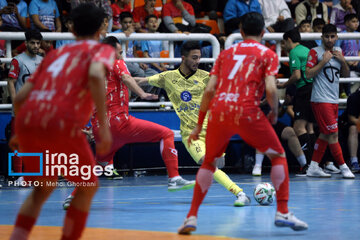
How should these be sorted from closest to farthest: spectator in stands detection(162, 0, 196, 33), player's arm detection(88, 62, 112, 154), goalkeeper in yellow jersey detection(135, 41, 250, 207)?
player's arm detection(88, 62, 112, 154)
goalkeeper in yellow jersey detection(135, 41, 250, 207)
spectator in stands detection(162, 0, 196, 33)

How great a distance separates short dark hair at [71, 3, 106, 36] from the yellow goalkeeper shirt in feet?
13.7

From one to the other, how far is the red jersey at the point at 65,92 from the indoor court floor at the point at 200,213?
5.16ft

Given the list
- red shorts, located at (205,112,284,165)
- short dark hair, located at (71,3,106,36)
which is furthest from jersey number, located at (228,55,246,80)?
short dark hair, located at (71,3,106,36)

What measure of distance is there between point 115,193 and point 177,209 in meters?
2.10

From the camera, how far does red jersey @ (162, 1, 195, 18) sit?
45.9 ft

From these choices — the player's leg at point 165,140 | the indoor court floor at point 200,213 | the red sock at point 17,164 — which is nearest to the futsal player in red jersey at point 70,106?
the indoor court floor at point 200,213

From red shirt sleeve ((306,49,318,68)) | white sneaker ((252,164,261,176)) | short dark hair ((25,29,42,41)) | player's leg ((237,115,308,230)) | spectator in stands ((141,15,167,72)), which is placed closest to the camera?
player's leg ((237,115,308,230))

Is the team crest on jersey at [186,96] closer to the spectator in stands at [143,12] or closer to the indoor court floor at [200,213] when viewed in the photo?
the indoor court floor at [200,213]

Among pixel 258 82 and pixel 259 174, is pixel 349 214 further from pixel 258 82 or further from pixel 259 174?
pixel 259 174

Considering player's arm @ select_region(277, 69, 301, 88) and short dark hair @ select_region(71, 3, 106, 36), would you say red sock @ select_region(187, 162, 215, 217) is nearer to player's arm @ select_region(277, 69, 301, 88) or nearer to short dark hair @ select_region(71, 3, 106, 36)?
short dark hair @ select_region(71, 3, 106, 36)

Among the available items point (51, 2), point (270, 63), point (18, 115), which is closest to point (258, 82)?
point (270, 63)

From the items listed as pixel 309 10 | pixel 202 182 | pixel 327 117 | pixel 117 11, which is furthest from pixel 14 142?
pixel 309 10

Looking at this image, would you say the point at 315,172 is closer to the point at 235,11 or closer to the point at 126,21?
the point at 235,11

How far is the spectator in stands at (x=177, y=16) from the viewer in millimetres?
13758
